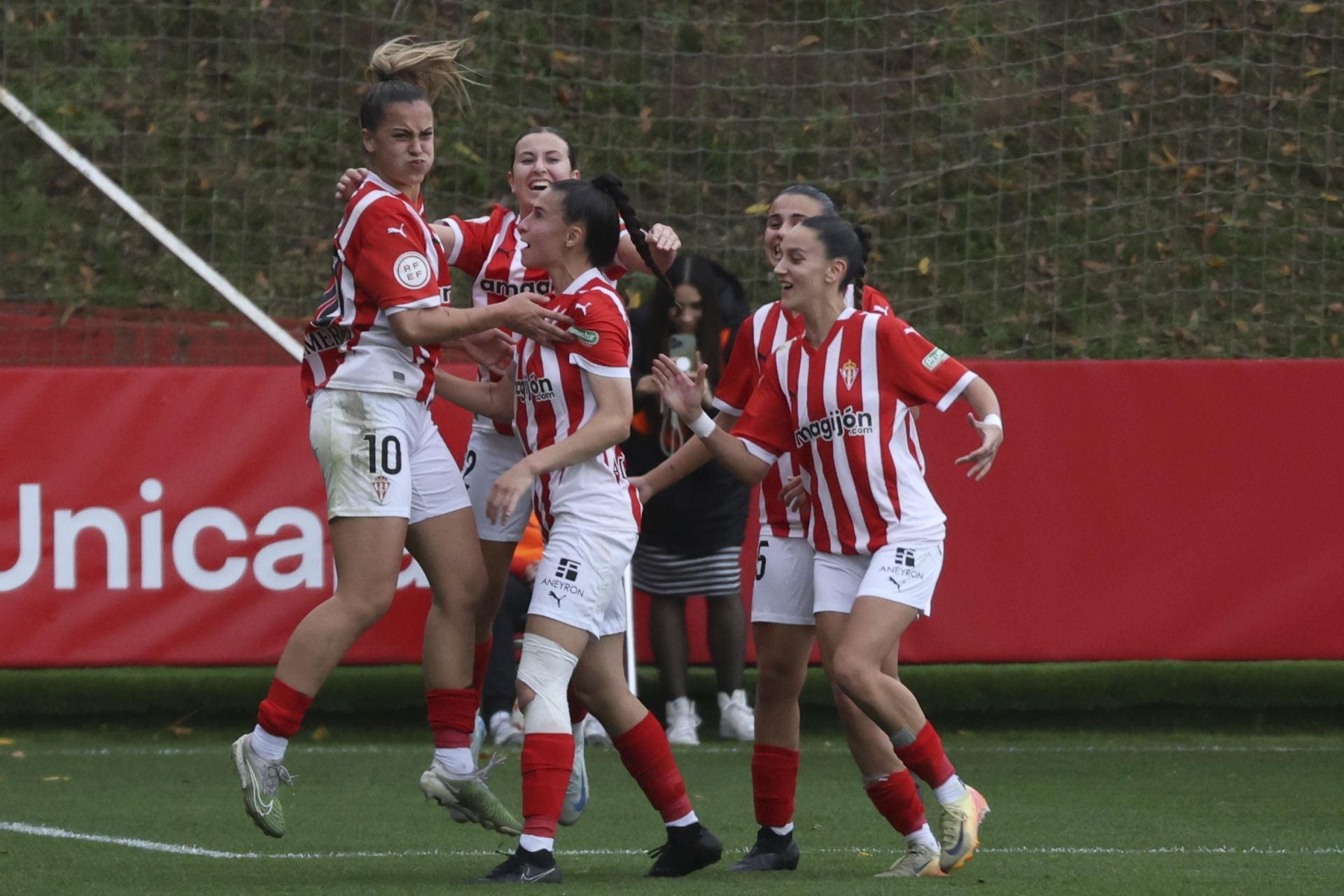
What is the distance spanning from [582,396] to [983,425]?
108 cm

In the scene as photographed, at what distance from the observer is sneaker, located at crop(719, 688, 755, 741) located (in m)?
8.10

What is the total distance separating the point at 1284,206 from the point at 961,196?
1.89 meters

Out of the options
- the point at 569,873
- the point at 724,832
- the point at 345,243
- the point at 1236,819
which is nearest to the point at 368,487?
the point at 345,243

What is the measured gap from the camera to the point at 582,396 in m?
4.88

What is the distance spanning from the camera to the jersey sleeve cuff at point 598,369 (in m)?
4.80

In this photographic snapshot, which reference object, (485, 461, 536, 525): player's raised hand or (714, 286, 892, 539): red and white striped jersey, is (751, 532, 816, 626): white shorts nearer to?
(714, 286, 892, 539): red and white striped jersey

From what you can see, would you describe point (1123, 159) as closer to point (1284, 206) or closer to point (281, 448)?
point (1284, 206)

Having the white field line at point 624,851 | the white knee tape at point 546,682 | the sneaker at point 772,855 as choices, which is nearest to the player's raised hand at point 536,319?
the white knee tape at point 546,682

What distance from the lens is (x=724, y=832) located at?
19.6 ft

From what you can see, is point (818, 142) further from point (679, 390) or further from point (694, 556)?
point (679, 390)

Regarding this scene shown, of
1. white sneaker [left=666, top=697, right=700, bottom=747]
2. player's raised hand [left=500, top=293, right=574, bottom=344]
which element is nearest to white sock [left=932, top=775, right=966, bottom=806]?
player's raised hand [left=500, top=293, right=574, bottom=344]

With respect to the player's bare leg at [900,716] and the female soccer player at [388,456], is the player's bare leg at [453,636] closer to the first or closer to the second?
the female soccer player at [388,456]

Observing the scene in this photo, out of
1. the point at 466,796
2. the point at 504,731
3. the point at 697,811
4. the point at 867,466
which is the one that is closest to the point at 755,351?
the point at 867,466

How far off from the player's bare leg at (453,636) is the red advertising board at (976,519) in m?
2.74
